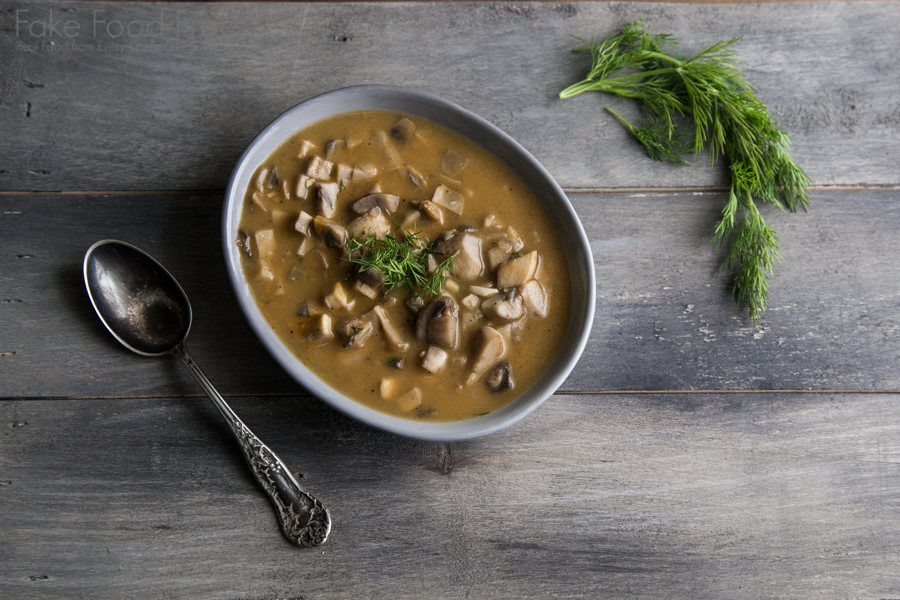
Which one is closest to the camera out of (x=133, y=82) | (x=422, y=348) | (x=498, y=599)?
(x=422, y=348)

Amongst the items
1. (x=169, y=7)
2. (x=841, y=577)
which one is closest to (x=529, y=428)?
(x=841, y=577)

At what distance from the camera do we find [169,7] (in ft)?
8.99

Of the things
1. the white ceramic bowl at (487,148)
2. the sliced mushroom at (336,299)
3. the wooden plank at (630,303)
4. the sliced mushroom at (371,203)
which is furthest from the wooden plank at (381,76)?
the sliced mushroom at (336,299)

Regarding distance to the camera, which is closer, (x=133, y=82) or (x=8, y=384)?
(x=8, y=384)

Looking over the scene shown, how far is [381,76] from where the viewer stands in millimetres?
2736

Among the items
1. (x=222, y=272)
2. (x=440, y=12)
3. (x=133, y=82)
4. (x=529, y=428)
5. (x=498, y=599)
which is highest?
(x=440, y=12)

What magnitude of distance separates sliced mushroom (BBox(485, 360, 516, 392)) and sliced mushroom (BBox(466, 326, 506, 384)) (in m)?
0.03

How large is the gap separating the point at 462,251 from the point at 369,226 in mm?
392

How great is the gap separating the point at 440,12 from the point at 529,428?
2.02m

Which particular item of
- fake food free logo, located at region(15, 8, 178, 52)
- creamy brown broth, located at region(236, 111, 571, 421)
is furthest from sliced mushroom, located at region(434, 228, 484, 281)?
fake food free logo, located at region(15, 8, 178, 52)

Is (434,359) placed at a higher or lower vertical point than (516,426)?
higher

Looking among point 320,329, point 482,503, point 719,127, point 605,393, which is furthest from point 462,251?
point 719,127

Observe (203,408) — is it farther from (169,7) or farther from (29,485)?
(169,7)

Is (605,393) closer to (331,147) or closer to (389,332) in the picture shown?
(389,332)
